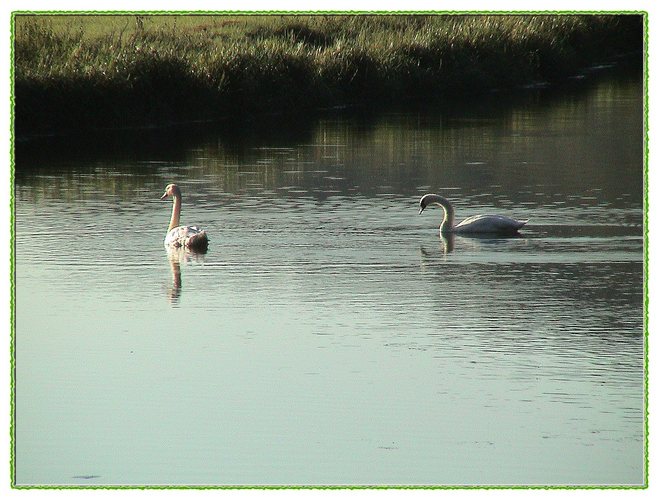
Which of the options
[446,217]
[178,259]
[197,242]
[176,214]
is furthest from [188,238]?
[446,217]

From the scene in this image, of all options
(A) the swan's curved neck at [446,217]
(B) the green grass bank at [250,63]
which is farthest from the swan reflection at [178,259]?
(B) the green grass bank at [250,63]

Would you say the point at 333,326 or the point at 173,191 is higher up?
the point at 173,191

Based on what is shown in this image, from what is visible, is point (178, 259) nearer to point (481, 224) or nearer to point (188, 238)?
point (188, 238)

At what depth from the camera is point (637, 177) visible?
62.9 ft

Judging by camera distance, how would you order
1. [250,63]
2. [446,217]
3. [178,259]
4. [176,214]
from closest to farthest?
[178,259], [176,214], [446,217], [250,63]

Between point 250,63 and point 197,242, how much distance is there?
10.4 m

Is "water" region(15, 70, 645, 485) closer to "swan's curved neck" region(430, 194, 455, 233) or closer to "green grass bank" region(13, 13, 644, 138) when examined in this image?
"swan's curved neck" region(430, 194, 455, 233)

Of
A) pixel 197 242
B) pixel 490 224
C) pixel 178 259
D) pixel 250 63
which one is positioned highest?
pixel 250 63

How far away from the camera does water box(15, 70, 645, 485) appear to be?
888cm

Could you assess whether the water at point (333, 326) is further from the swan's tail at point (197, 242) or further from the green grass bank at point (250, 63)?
the green grass bank at point (250, 63)

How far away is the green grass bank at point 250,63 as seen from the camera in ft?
72.3

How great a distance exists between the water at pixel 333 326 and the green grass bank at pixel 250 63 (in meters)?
1.56

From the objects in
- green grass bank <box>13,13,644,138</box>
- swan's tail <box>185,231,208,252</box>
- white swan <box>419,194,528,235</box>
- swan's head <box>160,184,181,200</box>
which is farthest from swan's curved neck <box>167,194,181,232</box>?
green grass bank <box>13,13,644,138</box>

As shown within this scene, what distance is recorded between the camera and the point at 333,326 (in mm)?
11617
